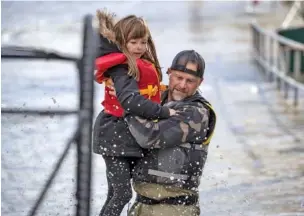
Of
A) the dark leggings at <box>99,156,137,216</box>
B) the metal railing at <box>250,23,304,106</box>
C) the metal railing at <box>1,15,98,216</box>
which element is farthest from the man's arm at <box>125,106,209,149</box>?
the metal railing at <box>250,23,304,106</box>

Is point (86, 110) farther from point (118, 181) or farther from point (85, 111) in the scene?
point (118, 181)

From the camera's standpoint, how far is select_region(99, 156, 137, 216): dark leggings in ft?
18.1

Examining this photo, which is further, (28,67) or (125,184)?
(28,67)

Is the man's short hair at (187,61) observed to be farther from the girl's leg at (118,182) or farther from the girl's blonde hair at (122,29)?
the girl's leg at (118,182)

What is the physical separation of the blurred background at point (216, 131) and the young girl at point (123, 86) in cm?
30

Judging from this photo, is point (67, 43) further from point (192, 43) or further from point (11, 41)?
point (192, 43)

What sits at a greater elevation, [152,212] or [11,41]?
[152,212]

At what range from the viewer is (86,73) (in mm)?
3439

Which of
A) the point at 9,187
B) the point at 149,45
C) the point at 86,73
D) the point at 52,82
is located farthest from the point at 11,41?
the point at 86,73

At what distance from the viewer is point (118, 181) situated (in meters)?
5.59

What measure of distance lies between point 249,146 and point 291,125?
1.61 meters

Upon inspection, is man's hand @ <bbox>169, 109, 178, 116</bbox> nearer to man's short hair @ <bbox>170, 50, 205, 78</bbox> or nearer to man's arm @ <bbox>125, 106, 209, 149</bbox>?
man's arm @ <bbox>125, 106, 209, 149</bbox>

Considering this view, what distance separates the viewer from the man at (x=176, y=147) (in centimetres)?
520

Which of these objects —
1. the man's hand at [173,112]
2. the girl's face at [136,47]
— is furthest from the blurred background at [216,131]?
the man's hand at [173,112]
